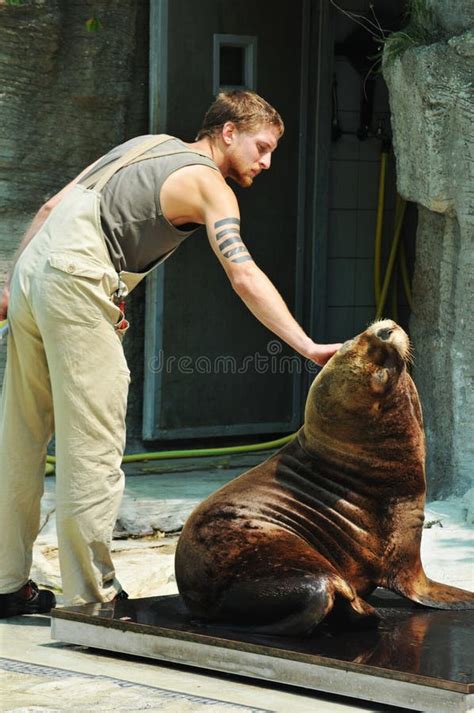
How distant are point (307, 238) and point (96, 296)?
473cm

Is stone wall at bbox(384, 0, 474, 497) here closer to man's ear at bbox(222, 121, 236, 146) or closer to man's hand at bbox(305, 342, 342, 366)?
man's ear at bbox(222, 121, 236, 146)

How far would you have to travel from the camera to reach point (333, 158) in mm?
9430

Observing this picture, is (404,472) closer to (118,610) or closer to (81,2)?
(118,610)

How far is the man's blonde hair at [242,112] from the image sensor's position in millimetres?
4801

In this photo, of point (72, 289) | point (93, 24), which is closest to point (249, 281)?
point (72, 289)

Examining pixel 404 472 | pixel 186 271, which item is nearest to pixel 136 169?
pixel 404 472

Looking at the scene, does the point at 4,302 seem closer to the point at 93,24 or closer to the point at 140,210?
the point at 140,210

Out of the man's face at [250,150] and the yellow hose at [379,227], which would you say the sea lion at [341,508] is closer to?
the man's face at [250,150]

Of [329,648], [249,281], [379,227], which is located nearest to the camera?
[329,648]

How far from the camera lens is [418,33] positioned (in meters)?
7.10

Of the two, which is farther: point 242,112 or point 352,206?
point 352,206

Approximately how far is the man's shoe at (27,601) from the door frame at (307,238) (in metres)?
3.50

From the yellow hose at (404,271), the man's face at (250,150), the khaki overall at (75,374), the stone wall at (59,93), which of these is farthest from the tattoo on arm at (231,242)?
the yellow hose at (404,271)

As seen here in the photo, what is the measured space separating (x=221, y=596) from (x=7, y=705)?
2.91 ft
